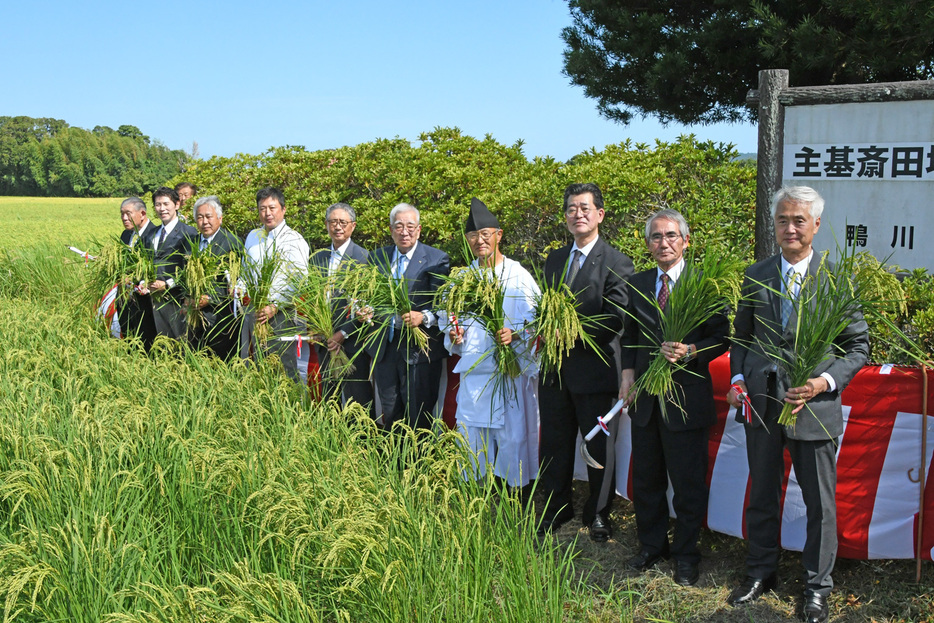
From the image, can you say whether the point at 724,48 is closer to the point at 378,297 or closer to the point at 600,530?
the point at 378,297

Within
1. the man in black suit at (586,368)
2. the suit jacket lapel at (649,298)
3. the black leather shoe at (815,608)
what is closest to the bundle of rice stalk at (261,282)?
the man in black suit at (586,368)

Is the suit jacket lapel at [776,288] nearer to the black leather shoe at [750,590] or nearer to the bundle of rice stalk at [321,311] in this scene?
the black leather shoe at [750,590]

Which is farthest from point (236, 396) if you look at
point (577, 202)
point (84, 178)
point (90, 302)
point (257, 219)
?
point (84, 178)

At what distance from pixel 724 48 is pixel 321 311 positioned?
19.9 feet

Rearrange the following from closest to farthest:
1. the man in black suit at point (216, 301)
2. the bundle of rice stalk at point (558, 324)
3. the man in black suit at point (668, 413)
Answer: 1. the man in black suit at point (668, 413)
2. the bundle of rice stalk at point (558, 324)
3. the man in black suit at point (216, 301)

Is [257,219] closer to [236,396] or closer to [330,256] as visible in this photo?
[330,256]

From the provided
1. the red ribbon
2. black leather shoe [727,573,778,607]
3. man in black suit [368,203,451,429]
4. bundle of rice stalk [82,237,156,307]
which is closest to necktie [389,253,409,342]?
man in black suit [368,203,451,429]

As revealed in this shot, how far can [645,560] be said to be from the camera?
400 cm

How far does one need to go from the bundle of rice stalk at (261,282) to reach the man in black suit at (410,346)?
0.80 metres

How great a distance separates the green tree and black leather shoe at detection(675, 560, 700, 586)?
5418 mm

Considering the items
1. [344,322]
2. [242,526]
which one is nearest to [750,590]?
[242,526]

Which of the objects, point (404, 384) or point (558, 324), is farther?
point (404, 384)

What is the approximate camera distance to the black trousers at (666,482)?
387cm

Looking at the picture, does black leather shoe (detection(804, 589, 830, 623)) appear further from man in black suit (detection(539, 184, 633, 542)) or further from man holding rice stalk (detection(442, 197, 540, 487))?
man holding rice stalk (detection(442, 197, 540, 487))
